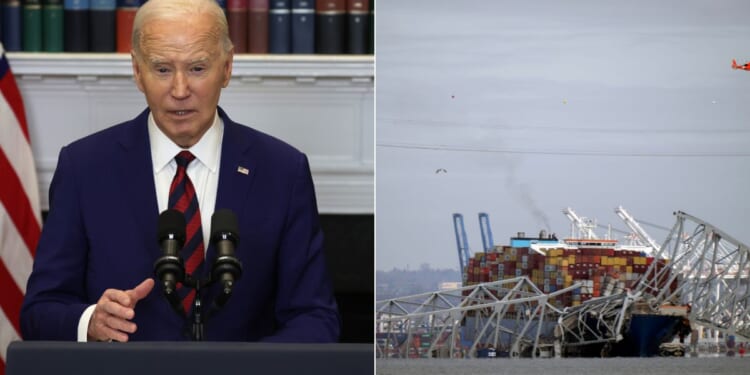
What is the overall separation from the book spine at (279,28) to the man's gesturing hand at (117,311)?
1646 mm

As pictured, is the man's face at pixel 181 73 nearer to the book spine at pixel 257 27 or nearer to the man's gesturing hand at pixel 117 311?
the man's gesturing hand at pixel 117 311

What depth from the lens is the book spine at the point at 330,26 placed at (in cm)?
365

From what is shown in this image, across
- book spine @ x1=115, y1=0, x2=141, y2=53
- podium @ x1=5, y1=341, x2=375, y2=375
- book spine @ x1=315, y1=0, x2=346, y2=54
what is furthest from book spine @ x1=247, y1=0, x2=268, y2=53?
podium @ x1=5, y1=341, x2=375, y2=375

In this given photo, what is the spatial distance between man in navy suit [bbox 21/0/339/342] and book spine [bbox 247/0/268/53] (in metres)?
1.07

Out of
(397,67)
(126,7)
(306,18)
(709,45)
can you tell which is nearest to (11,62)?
(126,7)

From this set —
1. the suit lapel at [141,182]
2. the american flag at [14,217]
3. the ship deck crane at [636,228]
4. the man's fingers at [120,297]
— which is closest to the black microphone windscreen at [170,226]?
the man's fingers at [120,297]

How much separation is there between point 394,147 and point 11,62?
Answer: 6.66ft

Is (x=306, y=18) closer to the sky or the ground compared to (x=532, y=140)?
closer to the sky

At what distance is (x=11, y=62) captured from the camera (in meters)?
3.69

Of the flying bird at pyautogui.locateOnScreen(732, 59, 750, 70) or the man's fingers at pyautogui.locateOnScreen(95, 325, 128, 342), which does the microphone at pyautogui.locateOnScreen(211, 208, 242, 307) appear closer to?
the man's fingers at pyautogui.locateOnScreen(95, 325, 128, 342)

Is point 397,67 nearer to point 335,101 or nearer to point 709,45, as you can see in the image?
point 709,45

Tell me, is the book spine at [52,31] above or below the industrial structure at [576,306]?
above

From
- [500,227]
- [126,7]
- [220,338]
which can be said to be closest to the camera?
[500,227]

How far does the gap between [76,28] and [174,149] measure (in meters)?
1.35
